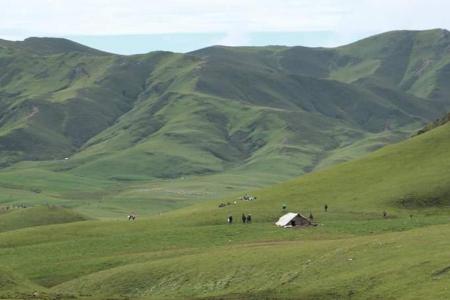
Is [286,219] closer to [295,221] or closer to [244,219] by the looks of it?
[295,221]

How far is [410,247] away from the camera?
70.6m

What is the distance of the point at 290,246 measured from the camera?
83875 mm

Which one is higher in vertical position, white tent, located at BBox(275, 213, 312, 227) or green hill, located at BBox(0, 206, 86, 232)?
white tent, located at BBox(275, 213, 312, 227)

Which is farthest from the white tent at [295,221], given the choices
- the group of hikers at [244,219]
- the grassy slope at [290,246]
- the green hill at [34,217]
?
the green hill at [34,217]

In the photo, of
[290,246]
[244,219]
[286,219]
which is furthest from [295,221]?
[290,246]

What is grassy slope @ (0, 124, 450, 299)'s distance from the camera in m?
65.7

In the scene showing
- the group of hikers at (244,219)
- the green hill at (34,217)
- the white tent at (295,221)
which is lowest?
the green hill at (34,217)

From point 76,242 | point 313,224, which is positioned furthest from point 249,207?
point 76,242

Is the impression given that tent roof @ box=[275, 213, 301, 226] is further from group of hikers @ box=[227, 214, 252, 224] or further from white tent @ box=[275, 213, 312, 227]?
group of hikers @ box=[227, 214, 252, 224]

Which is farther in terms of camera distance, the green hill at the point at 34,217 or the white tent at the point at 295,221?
the green hill at the point at 34,217

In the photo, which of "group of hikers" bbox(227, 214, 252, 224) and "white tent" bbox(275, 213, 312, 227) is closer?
"white tent" bbox(275, 213, 312, 227)

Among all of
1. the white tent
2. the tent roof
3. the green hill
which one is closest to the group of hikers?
the tent roof

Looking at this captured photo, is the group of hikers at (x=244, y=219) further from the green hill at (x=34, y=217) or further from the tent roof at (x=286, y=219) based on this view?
the green hill at (x=34, y=217)

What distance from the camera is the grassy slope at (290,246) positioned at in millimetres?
65688
